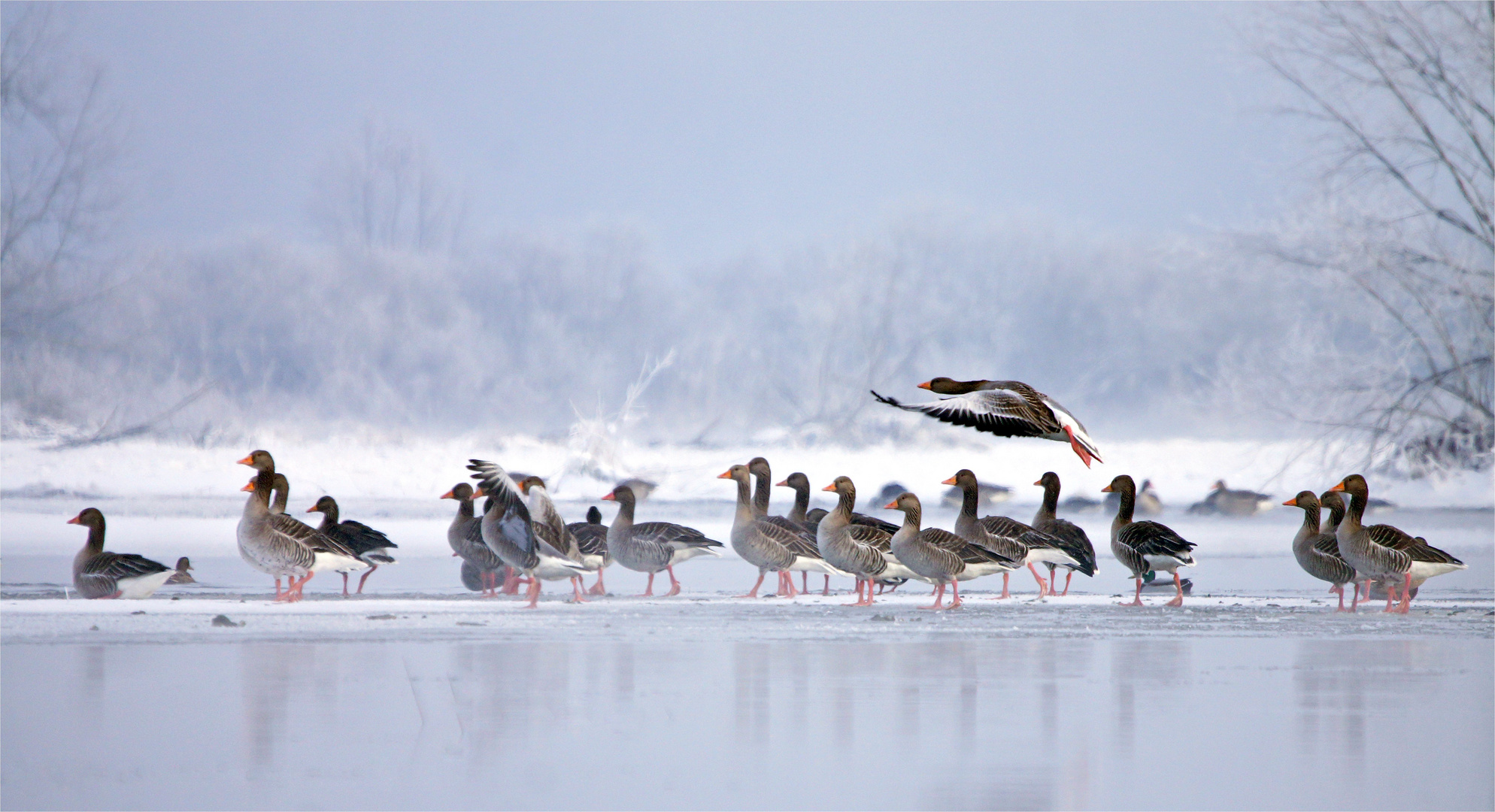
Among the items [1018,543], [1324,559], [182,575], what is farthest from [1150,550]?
[182,575]

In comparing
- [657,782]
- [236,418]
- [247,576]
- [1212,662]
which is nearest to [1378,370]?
[1212,662]

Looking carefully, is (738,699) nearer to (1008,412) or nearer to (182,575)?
(1008,412)

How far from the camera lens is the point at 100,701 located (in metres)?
5.57

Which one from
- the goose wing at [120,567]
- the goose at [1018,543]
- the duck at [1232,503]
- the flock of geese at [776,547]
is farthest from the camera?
the duck at [1232,503]

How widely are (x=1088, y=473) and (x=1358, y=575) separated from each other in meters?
17.7

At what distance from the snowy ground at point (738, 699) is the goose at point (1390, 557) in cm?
28

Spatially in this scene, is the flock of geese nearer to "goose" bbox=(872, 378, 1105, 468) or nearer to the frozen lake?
the frozen lake

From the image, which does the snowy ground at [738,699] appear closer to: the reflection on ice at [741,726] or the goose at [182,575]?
the reflection on ice at [741,726]

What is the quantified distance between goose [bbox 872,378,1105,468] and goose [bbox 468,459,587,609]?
414cm

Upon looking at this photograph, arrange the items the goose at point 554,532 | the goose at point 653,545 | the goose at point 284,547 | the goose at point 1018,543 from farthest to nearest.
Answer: the goose at point 653,545, the goose at point 1018,543, the goose at point 554,532, the goose at point 284,547

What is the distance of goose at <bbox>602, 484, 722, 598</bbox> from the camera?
32.7 ft

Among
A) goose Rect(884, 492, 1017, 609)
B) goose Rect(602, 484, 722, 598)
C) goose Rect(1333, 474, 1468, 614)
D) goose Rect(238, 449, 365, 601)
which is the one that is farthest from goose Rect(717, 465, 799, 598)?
goose Rect(1333, 474, 1468, 614)

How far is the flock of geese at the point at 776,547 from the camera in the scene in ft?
29.9

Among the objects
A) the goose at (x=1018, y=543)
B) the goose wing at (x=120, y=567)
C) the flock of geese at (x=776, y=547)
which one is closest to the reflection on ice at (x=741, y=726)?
the flock of geese at (x=776, y=547)
